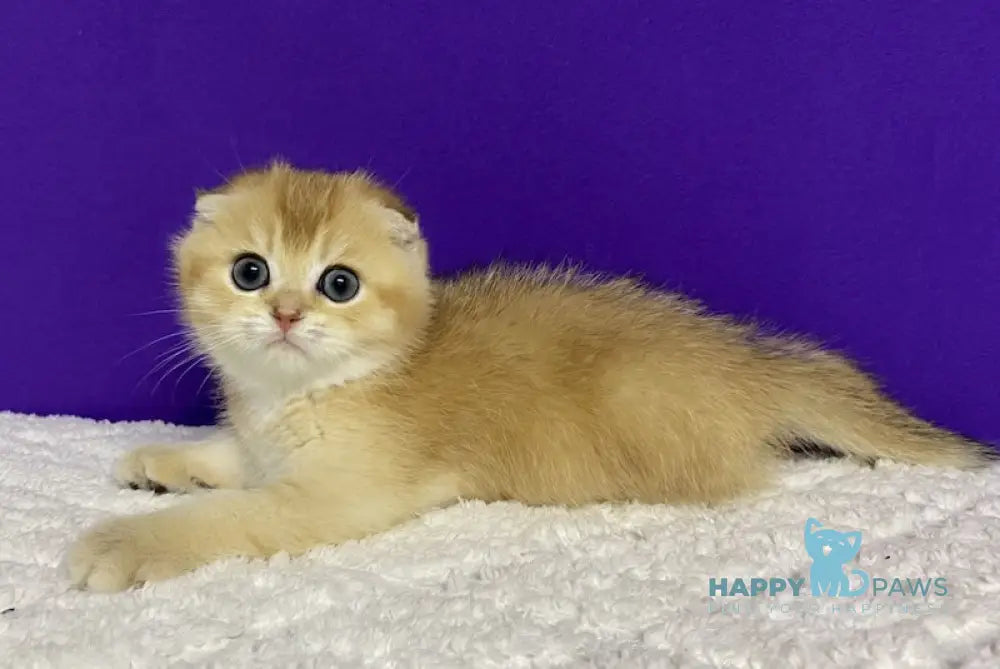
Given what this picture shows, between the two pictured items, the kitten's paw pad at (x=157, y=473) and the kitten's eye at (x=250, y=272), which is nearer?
the kitten's eye at (x=250, y=272)

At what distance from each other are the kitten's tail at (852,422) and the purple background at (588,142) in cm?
23

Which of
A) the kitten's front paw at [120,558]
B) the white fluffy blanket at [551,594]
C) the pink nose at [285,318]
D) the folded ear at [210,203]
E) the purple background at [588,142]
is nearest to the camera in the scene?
the white fluffy blanket at [551,594]

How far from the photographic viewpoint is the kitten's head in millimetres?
1116

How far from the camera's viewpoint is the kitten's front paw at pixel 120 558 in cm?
98

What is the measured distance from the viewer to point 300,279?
3.74 feet

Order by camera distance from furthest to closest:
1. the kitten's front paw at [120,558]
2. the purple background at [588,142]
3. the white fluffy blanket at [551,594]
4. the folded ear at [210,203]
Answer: the purple background at [588,142]
the folded ear at [210,203]
the kitten's front paw at [120,558]
the white fluffy blanket at [551,594]

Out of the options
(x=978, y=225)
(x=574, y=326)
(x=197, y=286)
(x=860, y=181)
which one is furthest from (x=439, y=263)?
(x=978, y=225)

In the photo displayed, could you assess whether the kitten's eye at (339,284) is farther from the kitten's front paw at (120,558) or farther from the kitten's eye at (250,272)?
the kitten's front paw at (120,558)

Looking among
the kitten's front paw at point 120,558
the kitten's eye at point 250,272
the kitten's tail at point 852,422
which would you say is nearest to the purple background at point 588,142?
the kitten's tail at point 852,422

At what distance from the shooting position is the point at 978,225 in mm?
1481

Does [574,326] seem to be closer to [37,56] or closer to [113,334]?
[113,334]

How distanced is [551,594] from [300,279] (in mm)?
524

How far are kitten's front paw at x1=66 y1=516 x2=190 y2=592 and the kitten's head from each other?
0.88 ft

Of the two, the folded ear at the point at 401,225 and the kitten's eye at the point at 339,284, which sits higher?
the folded ear at the point at 401,225
